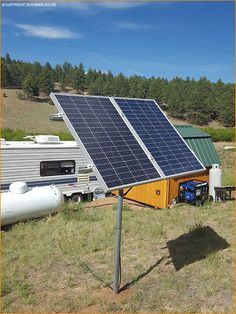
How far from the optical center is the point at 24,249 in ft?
39.1

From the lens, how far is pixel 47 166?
64.7 ft

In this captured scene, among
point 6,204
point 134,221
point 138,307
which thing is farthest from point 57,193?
point 138,307

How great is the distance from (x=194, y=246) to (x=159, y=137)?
4.11 metres

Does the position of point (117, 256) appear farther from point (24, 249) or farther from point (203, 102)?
point (203, 102)

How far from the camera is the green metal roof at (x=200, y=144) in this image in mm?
20250

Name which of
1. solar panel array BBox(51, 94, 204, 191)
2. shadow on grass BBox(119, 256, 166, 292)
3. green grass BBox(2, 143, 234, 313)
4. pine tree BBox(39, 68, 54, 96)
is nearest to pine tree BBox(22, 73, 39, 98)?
pine tree BBox(39, 68, 54, 96)

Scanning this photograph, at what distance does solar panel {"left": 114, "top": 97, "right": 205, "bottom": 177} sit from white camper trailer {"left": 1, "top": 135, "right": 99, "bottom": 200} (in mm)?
7405

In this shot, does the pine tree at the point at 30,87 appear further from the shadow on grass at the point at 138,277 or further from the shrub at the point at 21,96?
the shadow on grass at the point at 138,277

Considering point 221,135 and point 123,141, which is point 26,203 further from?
point 221,135

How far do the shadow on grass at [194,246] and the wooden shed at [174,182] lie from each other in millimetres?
4557

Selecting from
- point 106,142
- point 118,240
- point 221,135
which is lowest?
point 118,240

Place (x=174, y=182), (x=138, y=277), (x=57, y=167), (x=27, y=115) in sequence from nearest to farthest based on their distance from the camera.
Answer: (x=138, y=277), (x=174, y=182), (x=57, y=167), (x=27, y=115)

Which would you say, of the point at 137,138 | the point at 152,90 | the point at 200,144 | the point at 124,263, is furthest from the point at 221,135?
the point at 152,90

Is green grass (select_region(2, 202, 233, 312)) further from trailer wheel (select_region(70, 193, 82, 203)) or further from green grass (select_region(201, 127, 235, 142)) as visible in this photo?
green grass (select_region(201, 127, 235, 142))
